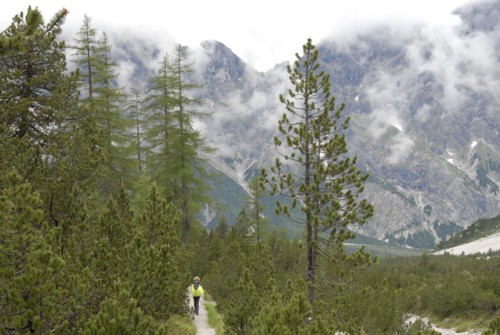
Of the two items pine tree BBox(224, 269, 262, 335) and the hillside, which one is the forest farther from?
the hillside

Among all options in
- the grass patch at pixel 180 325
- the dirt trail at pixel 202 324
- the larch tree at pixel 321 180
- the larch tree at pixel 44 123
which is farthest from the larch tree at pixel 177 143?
the larch tree at pixel 321 180

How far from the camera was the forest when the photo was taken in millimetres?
5996

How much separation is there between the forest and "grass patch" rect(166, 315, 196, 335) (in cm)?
9

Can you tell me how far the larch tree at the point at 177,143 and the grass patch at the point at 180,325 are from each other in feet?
33.6

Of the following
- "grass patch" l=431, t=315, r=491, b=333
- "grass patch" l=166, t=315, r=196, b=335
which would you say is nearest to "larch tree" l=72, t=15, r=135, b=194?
"grass patch" l=166, t=315, r=196, b=335

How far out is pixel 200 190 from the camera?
25047mm

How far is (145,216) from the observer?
36.0 feet

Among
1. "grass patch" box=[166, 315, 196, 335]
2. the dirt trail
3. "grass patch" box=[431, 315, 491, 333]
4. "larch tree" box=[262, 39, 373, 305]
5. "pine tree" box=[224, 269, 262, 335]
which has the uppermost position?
"larch tree" box=[262, 39, 373, 305]

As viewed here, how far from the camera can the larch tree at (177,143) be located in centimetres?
2422

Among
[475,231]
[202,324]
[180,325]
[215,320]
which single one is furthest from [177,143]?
[475,231]

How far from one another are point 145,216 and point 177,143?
1368cm

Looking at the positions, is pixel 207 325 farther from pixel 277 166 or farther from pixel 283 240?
pixel 283 240

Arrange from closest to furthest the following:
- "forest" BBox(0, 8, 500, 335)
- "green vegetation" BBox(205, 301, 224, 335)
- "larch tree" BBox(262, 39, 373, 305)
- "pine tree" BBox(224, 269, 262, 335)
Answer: "forest" BBox(0, 8, 500, 335)
"pine tree" BBox(224, 269, 262, 335)
"larch tree" BBox(262, 39, 373, 305)
"green vegetation" BBox(205, 301, 224, 335)

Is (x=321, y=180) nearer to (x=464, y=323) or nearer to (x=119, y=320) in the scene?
(x=119, y=320)
